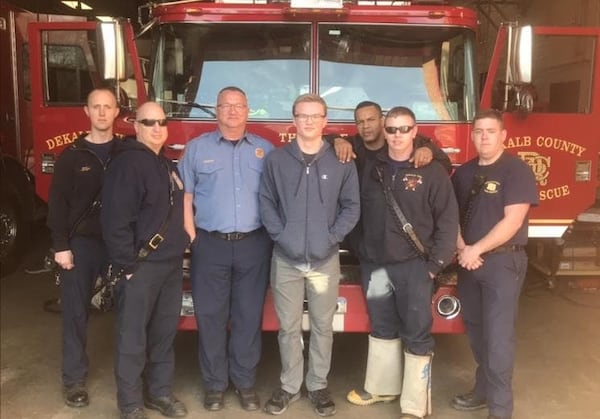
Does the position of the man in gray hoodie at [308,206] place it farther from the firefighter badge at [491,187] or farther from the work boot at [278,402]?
the firefighter badge at [491,187]

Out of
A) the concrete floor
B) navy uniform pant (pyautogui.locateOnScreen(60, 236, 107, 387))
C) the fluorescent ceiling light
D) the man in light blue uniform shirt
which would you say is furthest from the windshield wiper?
the fluorescent ceiling light

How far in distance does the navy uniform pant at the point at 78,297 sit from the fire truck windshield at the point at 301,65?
1.03 meters

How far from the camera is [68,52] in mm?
6922

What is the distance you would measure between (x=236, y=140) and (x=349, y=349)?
6.81 ft

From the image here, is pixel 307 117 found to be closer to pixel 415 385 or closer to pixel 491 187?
pixel 491 187

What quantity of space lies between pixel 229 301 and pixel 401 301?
0.99 meters

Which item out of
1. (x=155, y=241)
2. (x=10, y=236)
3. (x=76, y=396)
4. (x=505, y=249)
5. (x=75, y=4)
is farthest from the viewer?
(x=75, y=4)

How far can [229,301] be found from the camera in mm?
3846

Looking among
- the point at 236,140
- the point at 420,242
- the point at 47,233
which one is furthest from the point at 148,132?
the point at 47,233

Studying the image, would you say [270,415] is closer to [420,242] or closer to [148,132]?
[420,242]

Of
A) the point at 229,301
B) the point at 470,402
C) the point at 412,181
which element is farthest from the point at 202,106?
the point at 470,402

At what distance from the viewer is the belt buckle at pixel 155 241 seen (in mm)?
3416

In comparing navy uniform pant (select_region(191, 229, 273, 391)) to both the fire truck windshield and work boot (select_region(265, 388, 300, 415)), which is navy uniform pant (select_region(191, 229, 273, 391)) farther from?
the fire truck windshield

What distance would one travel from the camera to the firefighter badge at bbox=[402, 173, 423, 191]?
3467 mm
